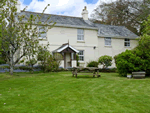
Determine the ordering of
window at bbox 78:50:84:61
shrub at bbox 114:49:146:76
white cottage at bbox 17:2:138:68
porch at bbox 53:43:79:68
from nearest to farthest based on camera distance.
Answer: shrub at bbox 114:49:146:76
porch at bbox 53:43:79:68
white cottage at bbox 17:2:138:68
window at bbox 78:50:84:61

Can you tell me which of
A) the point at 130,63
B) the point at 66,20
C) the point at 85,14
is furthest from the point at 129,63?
the point at 85,14

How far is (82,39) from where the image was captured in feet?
81.2

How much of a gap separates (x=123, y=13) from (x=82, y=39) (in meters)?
17.2

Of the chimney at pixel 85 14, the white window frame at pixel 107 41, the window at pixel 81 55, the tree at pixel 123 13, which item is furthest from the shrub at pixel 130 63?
the tree at pixel 123 13

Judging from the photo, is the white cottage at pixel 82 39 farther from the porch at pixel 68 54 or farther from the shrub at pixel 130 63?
Answer: the shrub at pixel 130 63

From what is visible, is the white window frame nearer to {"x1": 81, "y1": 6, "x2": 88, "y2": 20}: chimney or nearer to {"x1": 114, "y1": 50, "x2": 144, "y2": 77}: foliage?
{"x1": 81, "y1": 6, "x2": 88, "y2": 20}: chimney

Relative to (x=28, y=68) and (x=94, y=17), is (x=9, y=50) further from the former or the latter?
(x=94, y=17)

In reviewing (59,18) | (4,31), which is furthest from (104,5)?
(4,31)

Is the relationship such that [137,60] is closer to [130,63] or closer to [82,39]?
[130,63]

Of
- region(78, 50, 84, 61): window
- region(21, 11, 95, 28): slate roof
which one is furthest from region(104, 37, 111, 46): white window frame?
region(78, 50, 84, 61): window

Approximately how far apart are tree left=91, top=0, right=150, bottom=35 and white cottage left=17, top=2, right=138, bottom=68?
8399 mm

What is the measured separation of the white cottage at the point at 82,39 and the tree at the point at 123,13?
27.6 feet

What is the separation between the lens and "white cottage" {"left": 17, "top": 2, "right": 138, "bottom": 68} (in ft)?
73.7

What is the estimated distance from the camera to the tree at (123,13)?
3531 cm
